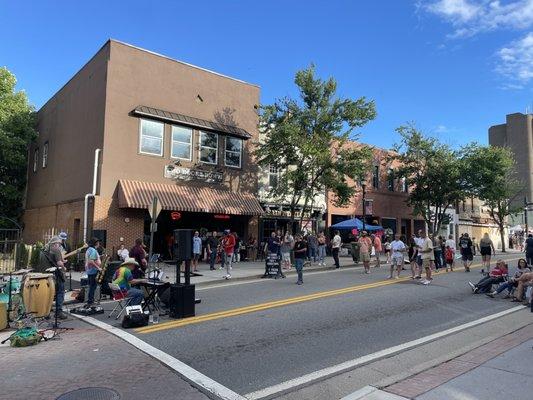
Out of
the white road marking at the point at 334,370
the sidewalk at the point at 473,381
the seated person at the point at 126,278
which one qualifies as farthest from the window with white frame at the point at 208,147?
the sidewalk at the point at 473,381

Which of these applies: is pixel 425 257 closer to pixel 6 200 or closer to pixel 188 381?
pixel 188 381

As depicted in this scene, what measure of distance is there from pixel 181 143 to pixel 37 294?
1422cm

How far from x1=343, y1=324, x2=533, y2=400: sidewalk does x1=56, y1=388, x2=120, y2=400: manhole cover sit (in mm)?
2617

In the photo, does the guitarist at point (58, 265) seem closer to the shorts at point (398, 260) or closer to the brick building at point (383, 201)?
the shorts at point (398, 260)

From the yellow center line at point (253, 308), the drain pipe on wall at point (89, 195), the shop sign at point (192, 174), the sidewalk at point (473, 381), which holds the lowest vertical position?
the sidewalk at point (473, 381)

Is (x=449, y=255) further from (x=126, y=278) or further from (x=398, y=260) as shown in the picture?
(x=126, y=278)

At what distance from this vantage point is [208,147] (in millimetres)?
23375

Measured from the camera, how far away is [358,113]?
23.1 meters

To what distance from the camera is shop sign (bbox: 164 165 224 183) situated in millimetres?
21688

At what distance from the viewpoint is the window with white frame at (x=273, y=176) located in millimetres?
26156

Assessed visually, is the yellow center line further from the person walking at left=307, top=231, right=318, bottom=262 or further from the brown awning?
the brown awning

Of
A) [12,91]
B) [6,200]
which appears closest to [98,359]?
[6,200]

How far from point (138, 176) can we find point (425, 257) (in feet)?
41.1

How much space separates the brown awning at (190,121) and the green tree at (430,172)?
47.8 ft
